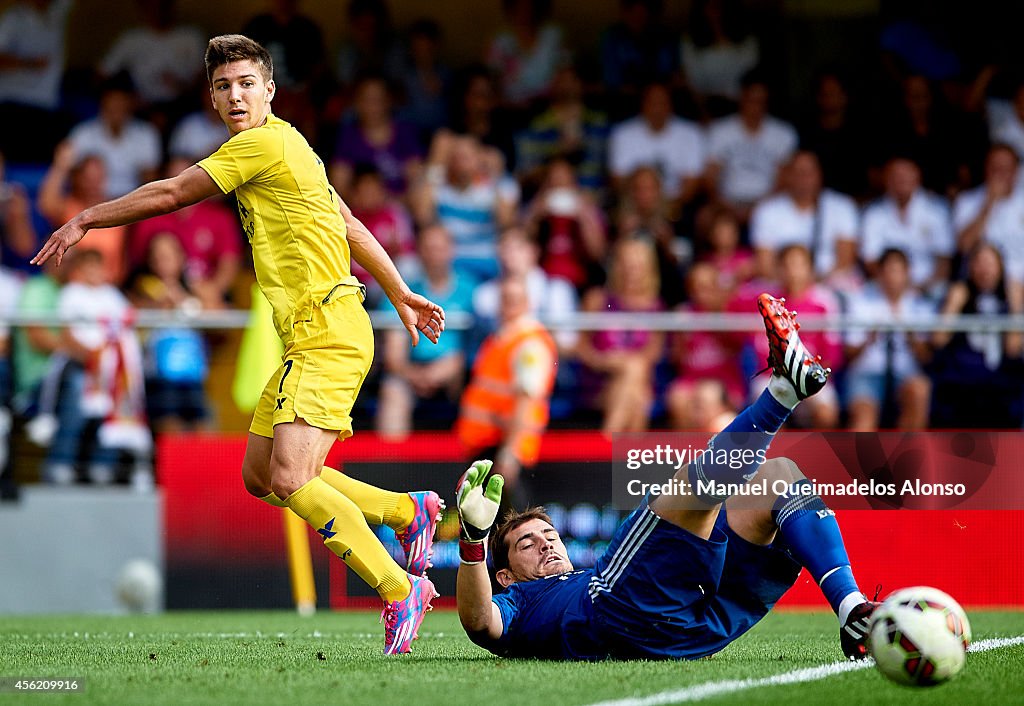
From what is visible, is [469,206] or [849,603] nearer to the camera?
[849,603]

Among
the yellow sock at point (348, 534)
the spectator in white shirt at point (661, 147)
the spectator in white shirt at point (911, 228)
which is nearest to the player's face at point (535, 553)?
the yellow sock at point (348, 534)

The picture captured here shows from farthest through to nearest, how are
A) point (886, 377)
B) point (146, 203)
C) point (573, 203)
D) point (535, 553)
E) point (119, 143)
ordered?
point (119, 143) → point (573, 203) → point (886, 377) → point (535, 553) → point (146, 203)

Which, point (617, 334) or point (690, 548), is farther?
point (617, 334)

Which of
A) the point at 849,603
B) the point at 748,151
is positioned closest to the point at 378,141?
the point at 748,151

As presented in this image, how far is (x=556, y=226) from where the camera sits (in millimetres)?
11438

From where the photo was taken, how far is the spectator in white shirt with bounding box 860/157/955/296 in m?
11.4

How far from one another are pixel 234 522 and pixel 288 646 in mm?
3815

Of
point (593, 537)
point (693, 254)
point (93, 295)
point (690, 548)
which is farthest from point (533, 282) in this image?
point (690, 548)

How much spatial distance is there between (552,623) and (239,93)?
2392 millimetres

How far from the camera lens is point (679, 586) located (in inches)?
197

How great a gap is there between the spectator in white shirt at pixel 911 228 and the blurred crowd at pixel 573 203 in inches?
0.8

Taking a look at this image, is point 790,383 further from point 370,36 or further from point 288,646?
point 370,36

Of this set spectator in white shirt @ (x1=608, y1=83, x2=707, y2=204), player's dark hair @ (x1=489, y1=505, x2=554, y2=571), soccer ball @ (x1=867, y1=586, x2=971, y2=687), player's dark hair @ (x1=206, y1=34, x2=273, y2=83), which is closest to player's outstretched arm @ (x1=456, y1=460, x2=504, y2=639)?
player's dark hair @ (x1=489, y1=505, x2=554, y2=571)

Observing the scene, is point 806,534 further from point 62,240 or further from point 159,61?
point 159,61
